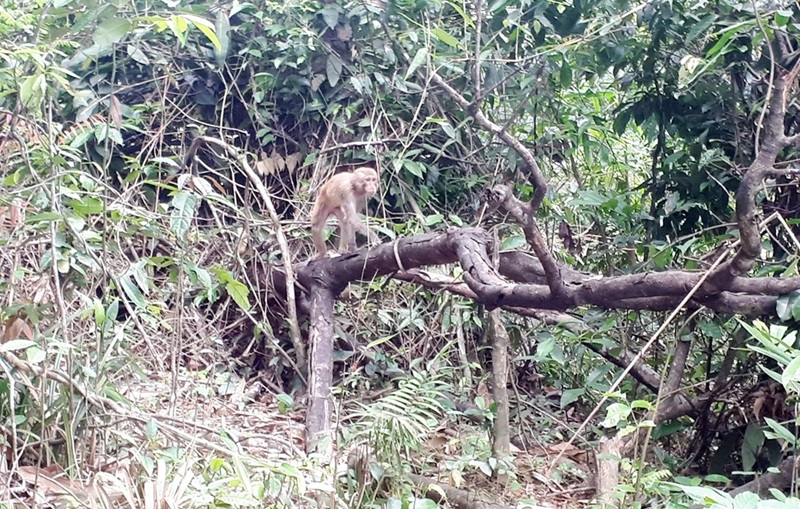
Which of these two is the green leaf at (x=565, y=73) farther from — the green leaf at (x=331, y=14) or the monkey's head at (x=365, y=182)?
the green leaf at (x=331, y=14)

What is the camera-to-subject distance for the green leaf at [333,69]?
670 centimetres

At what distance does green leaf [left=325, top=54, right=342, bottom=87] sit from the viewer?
670cm

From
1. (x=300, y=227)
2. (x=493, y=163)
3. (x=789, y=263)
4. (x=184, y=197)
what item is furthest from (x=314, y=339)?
(x=789, y=263)

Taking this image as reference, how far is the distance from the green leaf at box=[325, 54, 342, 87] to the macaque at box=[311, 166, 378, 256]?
34.4 inches

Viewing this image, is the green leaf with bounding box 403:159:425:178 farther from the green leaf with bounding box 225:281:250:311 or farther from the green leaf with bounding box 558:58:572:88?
the green leaf with bounding box 225:281:250:311

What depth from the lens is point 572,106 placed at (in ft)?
22.2

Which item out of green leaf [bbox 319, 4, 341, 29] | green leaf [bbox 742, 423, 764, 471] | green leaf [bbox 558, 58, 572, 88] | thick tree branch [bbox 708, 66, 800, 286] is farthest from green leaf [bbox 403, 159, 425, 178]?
thick tree branch [bbox 708, 66, 800, 286]

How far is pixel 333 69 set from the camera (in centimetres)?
674

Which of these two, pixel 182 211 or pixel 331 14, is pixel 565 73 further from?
pixel 182 211

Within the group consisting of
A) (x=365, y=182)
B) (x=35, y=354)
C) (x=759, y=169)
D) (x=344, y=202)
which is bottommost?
(x=35, y=354)

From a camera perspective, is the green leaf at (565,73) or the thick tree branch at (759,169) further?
the green leaf at (565,73)

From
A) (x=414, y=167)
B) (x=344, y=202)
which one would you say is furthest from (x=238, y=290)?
(x=414, y=167)

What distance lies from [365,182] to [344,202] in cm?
33

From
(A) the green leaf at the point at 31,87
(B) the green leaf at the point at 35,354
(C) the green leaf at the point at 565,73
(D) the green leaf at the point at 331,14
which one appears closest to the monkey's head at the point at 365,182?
(D) the green leaf at the point at 331,14
